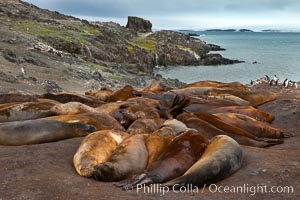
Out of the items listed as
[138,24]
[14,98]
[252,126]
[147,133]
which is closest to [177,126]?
[147,133]

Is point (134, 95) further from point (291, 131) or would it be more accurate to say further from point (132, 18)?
point (132, 18)

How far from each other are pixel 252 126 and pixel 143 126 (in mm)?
2257

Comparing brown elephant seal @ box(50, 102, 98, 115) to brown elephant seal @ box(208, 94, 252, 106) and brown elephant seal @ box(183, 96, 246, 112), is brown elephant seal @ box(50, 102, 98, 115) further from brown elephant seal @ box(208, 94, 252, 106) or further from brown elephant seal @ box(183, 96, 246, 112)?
brown elephant seal @ box(208, 94, 252, 106)

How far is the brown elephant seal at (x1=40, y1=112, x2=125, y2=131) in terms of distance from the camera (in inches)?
301

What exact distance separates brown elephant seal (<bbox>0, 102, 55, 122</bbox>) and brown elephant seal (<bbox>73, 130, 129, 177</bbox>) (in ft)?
6.50

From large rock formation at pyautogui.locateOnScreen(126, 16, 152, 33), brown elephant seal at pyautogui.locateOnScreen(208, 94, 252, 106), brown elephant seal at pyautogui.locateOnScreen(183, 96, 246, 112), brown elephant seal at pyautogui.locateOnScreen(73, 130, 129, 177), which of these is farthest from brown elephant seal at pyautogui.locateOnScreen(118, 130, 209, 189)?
large rock formation at pyautogui.locateOnScreen(126, 16, 152, 33)

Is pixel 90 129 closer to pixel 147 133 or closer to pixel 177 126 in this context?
pixel 147 133

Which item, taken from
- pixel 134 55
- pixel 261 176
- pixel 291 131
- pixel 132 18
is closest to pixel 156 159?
pixel 261 176

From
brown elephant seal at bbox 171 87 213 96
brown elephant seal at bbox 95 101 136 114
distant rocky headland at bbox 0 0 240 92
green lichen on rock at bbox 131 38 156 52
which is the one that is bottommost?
green lichen on rock at bbox 131 38 156 52

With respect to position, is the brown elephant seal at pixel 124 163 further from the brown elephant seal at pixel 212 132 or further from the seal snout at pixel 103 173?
the brown elephant seal at pixel 212 132

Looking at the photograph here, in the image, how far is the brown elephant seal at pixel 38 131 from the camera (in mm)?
6844

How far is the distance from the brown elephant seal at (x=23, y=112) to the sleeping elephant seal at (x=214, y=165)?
3668 millimetres

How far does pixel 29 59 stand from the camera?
2338 cm

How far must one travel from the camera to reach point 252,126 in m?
8.25
